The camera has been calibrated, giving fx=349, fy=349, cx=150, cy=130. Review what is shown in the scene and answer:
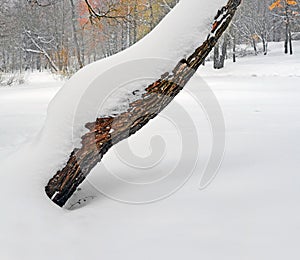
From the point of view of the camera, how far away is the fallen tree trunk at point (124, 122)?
231 cm

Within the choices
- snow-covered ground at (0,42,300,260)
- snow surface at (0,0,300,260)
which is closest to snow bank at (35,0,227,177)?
snow surface at (0,0,300,260)

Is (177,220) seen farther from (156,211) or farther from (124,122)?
(124,122)

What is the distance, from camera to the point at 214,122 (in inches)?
197

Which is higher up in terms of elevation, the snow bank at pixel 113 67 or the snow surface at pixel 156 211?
the snow bank at pixel 113 67

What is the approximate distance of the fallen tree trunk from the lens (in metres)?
2.31

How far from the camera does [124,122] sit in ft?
7.88

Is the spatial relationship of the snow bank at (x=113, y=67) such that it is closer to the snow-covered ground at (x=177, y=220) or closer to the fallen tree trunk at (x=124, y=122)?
the fallen tree trunk at (x=124, y=122)

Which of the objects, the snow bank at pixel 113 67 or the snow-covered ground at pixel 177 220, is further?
the snow bank at pixel 113 67

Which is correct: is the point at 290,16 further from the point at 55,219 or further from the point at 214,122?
the point at 55,219

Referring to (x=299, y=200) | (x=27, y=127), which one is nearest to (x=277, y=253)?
(x=299, y=200)

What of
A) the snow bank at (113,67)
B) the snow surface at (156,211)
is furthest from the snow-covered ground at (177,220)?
the snow bank at (113,67)

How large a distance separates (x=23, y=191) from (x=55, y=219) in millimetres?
299

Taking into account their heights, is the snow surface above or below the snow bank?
below

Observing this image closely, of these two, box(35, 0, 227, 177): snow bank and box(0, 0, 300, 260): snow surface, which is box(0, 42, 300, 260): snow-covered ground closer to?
box(0, 0, 300, 260): snow surface
